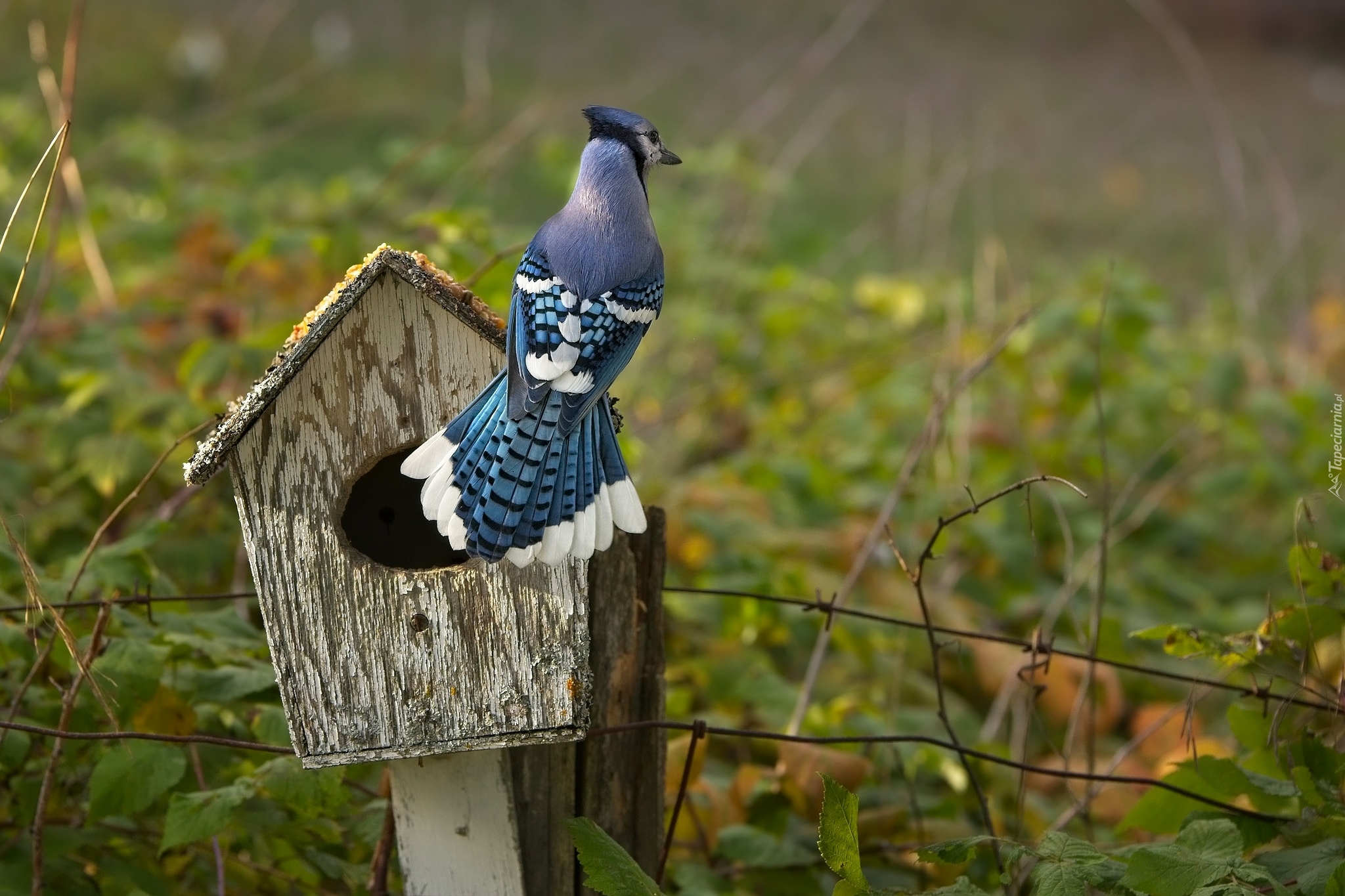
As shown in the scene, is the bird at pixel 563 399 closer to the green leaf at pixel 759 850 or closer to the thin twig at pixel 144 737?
the thin twig at pixel 144 737

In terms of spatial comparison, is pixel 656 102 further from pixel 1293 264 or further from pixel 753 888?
pixel 753 888

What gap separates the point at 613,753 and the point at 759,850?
1.57 ft

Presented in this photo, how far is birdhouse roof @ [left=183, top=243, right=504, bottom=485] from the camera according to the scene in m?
1.81

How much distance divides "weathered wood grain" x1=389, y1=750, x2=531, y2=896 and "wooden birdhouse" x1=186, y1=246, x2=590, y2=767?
168 mm

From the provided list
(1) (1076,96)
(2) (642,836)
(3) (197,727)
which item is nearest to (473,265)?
(3) (197,727)

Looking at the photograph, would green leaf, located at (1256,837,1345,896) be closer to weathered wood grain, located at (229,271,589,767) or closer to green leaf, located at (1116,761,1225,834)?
green leaf, located at (1116,761,1225,834)

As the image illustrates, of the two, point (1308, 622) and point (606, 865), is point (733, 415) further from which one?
point (606, 865)

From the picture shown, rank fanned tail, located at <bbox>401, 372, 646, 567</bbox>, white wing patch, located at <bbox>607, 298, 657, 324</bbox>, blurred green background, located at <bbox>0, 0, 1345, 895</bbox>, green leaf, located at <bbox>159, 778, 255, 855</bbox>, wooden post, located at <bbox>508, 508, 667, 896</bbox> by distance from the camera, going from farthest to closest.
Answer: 1. blurred green background, located at <bbox>0, 0, 1345, 895</bbox>
2. wooden post, located at <bbox>508, 508, 667, 896</bbox>
3. green leaf, located at <bbox>159, 778, 255, 855</bbox>
4. white wing patch, located at <bbox>607, 298, 657, 324</bbox>
5. fanned tail, located at <bbox>401, 372, 646, 567</bbox>

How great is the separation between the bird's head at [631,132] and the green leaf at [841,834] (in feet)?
3.07

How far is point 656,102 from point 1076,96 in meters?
5.61

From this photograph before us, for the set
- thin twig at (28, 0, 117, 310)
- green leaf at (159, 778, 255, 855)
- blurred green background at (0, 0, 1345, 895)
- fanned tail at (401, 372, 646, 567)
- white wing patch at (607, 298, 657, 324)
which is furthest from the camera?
thin twig at (28, 0, 117, 310)

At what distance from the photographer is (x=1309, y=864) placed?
192 centimetres

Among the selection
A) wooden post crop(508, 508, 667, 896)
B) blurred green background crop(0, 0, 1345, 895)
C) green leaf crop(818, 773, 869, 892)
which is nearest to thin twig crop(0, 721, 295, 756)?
blurred green background crop(0, 0, 1345, 895)

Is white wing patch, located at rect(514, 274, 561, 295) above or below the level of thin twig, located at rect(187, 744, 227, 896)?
above
